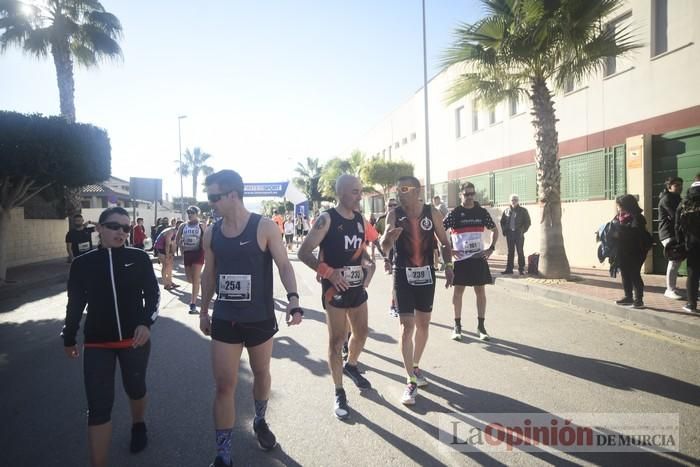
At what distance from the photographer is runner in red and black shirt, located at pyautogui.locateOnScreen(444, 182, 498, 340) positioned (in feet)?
18.5

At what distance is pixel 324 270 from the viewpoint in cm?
357

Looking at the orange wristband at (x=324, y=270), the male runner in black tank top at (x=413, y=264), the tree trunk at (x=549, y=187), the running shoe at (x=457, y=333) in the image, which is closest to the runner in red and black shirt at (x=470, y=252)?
the running shoe at (x=457, y=333)

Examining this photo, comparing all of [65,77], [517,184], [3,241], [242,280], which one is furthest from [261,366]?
[65,77]

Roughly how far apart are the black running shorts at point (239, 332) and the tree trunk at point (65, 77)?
1875 centimetres

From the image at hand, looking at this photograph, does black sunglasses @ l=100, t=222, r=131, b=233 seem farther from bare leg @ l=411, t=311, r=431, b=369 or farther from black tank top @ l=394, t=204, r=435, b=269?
bare leg @ l=411, t=311, r=431, b=369

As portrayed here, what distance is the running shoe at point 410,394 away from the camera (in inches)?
149

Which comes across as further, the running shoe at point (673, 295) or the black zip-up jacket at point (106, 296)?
the running shoe at point (673, 295)

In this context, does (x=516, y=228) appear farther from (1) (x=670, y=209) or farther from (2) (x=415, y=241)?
(2) (x=415, y=241)

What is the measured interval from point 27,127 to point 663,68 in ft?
57.1

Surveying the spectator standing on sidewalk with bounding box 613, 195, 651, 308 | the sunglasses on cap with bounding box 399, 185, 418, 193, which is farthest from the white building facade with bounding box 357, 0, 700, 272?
the sunglasses on cap with bounding box 399, 185, 418, 193

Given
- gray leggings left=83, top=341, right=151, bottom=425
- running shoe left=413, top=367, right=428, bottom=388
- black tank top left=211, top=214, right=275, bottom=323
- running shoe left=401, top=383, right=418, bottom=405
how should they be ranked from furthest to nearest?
running shoe left=413, top=367, right=428, bottom=388
running shoe left=401, top=383, right=418, bottom=405
black tank top left=211, top=214, right=275, bottom=323
gray leggings left=83, top=341, right=151, bottom=425

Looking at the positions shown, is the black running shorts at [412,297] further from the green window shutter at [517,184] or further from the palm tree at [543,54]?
the green window shutter at [517,184]

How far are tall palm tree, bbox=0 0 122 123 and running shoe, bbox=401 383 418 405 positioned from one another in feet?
56.2

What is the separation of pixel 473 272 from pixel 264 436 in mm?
3511
